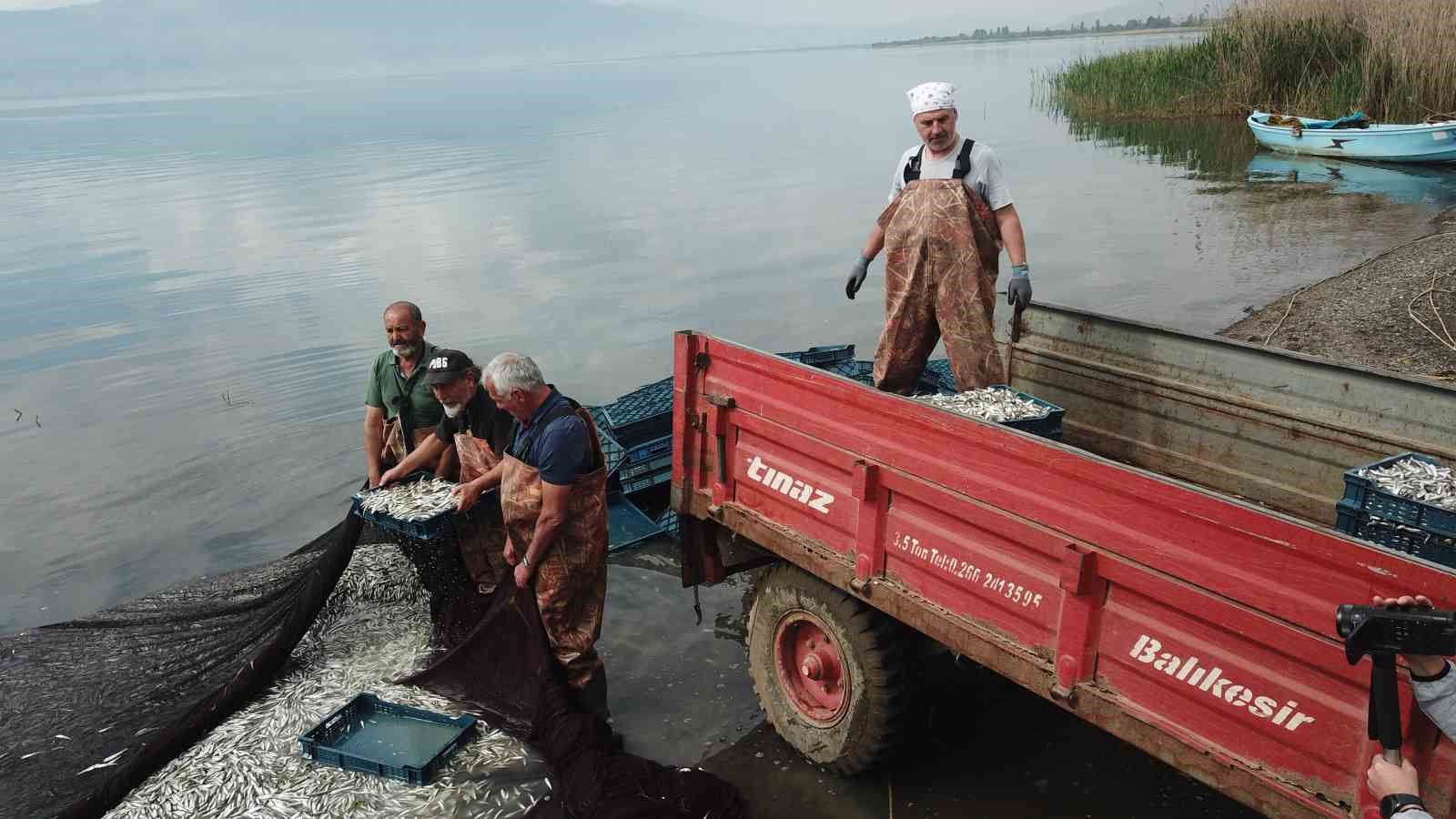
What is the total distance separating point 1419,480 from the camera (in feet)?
15.5

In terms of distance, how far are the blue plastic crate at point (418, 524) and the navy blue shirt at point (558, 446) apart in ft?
3.16

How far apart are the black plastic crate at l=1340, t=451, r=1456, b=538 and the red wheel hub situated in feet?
8.12

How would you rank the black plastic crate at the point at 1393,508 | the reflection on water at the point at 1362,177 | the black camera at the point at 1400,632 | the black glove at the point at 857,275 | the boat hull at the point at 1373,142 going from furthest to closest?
the boat hull at the point at 1373,142 < the reflection on water at the point at 1362,177 < the black glove at the point at 857,275 < the black plastic crate at the point at 1393,508 < the black camera at the point at 1400,632

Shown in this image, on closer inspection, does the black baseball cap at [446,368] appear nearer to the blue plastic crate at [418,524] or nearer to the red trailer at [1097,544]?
the blue plastic crate at [418,524]

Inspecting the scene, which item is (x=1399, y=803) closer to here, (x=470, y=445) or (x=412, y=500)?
(x=470, y=445)

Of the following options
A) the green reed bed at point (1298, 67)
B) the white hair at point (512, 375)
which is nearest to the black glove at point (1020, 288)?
the white hair at point (512, 375)

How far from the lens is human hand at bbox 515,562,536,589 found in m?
5.81

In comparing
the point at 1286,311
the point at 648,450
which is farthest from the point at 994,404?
the point at 1286,311

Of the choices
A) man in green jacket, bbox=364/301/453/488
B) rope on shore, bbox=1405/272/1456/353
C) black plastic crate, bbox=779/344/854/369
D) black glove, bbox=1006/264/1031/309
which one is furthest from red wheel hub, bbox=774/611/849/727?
rope on shore, bbox=1405/272/1456/353

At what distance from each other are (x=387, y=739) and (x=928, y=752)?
2910 mm

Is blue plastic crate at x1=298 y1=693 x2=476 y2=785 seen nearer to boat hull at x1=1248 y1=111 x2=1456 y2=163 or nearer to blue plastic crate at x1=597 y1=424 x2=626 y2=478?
blue plastic crate at x1=597 y1=424 x2=626 y2=478

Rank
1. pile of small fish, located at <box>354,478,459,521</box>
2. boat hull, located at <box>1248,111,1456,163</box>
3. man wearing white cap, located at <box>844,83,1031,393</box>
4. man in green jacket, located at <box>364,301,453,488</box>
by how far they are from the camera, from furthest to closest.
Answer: boat hull, located at <box>1248,111,1456,163</box> < man in green jacket, located at <box>364,301,453,488</box> < pile of small fish, located at <box>354,478,459,521</box> < man wearing white cap, located at <box>844,83,1031,393</box>

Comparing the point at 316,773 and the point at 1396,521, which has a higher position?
the point at 1396,521

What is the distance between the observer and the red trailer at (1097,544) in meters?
3.31
